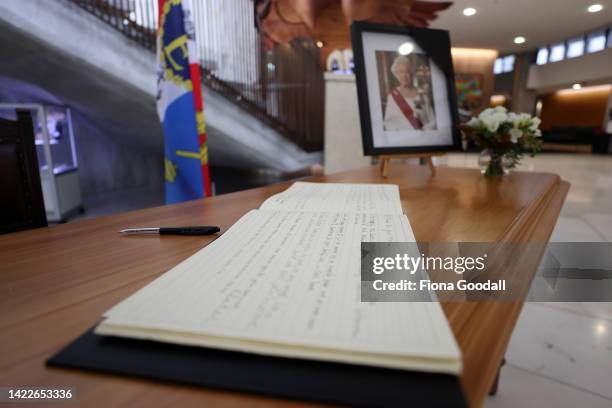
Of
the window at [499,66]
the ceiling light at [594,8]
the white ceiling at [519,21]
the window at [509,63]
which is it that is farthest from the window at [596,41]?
the ceiling light at [594,8]

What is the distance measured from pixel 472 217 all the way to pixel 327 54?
5041 mm

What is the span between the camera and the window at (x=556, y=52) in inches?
401

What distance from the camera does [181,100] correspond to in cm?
194

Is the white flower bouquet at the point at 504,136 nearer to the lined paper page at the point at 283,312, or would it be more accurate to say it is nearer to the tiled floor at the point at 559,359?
the tiled floor at the point at 559,359

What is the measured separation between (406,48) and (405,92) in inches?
5.6

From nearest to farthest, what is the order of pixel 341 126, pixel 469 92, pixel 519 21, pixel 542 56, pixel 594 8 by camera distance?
1. pixel 341 126
2. pixel 594 8
3. pixel 519 21
4. pixel 469 92
5. pixel 542 56

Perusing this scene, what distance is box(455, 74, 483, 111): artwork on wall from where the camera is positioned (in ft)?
33.4

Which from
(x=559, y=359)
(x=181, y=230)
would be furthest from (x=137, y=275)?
(x=559, y=359)

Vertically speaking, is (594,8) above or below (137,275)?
above

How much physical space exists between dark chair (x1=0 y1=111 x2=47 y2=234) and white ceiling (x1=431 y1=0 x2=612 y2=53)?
24.0 ft

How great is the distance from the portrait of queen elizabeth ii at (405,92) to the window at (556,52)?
12.4 m

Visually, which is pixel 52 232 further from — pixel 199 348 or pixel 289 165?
pixel 289 165

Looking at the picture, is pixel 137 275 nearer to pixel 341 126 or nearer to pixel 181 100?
pixel 181 100

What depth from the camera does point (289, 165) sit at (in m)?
4.99
